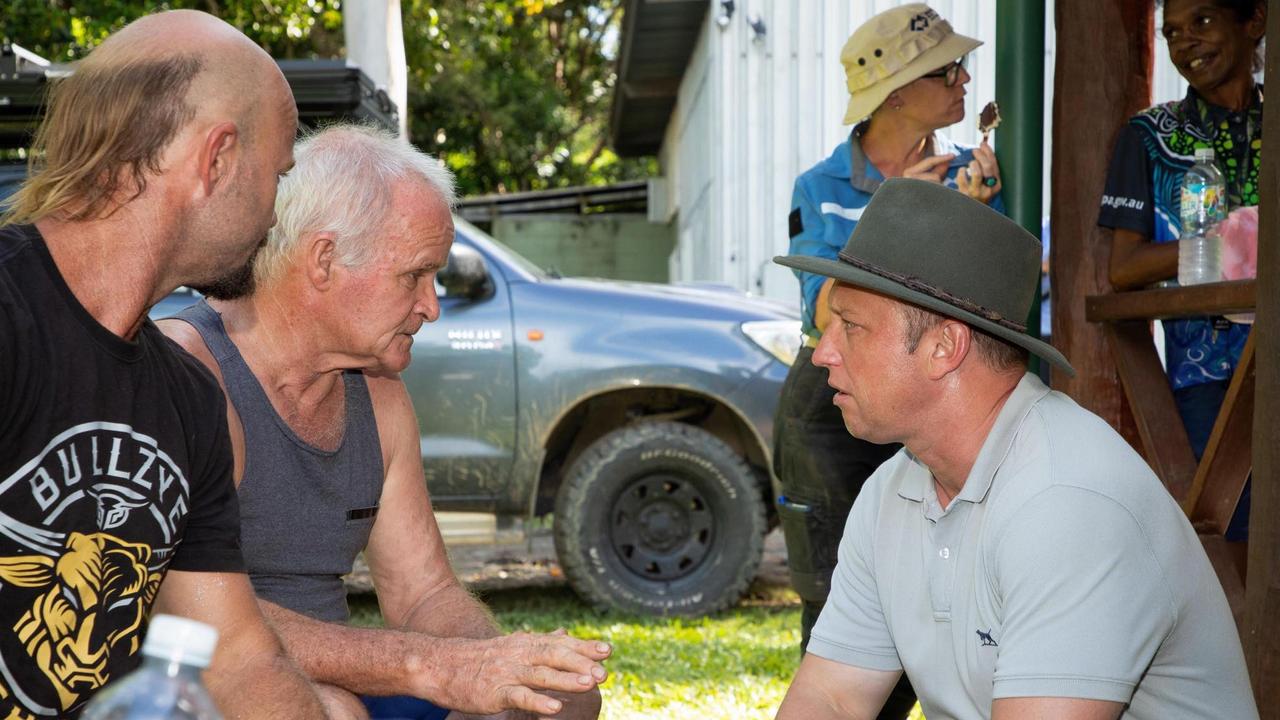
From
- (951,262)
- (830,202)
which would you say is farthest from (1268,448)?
(830,202)

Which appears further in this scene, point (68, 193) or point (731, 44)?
point (731, 44)

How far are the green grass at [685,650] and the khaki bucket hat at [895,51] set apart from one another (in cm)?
227

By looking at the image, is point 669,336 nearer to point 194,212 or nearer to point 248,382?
point 248,382

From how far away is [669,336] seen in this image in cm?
660

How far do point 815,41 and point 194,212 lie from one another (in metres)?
9.21

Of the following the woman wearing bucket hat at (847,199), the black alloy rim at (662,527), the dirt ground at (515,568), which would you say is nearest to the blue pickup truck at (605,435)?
the black alloy rim at (662,527)

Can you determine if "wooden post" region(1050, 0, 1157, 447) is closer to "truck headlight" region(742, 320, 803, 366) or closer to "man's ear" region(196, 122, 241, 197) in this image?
"man's ear" region(196, 122, 241, 197)

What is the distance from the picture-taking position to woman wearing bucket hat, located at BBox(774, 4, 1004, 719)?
381cm

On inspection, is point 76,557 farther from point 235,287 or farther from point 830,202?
point 830,202

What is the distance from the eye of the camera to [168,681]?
1107 mm

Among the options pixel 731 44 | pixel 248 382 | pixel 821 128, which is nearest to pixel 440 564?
pixel 248 382

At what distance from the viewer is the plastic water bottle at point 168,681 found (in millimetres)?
1059

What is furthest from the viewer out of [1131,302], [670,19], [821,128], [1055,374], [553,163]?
[553,163]

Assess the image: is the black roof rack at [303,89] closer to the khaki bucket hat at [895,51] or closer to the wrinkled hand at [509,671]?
the khaki bucket hat at [895,51]
